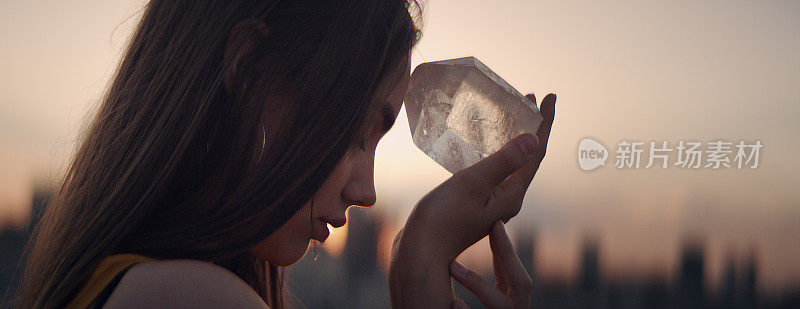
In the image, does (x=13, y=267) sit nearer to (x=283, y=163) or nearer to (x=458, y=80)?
(x=283, y=163)

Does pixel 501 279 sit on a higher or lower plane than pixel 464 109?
lower

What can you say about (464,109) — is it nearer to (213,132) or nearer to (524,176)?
(524,176)

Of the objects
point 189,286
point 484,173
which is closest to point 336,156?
point 189,286

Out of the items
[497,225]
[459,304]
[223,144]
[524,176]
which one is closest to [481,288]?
[459,304]

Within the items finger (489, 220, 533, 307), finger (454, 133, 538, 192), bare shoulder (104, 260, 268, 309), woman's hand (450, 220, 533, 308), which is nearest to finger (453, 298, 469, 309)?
woman's hand (450, 220, 533, 308)

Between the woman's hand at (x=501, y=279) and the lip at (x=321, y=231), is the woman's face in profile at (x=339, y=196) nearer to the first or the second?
the lip at (x=321, y=231)

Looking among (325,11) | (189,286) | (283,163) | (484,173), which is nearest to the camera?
(189,286)

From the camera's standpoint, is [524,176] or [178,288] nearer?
[178,288]
